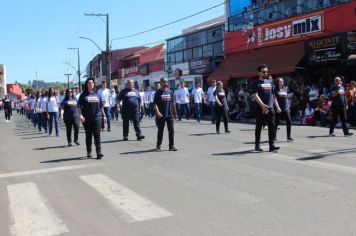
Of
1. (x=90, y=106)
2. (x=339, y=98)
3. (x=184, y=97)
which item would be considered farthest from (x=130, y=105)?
(x=184, y=97)

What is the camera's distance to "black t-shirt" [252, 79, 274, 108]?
444 inches

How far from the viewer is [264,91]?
37.1 ft

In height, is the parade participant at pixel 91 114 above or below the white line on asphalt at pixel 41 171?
above

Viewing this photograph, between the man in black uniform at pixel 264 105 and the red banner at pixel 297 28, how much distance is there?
1293 centimetres

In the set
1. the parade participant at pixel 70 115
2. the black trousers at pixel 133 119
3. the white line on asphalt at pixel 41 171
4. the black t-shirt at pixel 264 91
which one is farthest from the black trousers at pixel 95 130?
the black t-shirt at pixel 264 91

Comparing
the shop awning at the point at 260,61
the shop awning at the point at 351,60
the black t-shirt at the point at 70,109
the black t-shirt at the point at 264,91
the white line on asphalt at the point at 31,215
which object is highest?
the shop awning at the point at 260,61

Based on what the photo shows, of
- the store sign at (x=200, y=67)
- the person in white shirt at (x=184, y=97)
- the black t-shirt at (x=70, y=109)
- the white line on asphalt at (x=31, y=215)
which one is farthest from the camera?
the store sign at (x=200, y=67)

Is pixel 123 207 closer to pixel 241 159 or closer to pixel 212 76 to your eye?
pixel 241 159

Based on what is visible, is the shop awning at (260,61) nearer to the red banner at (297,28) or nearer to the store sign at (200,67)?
the red banner at (297,28)

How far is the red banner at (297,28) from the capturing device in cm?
2319

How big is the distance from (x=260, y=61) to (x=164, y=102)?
16362mm

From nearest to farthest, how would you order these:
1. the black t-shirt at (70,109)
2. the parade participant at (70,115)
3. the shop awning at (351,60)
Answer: the parade participant at (70,115) < the black t-shirt at (70,109) < the shop awning at (351,60)

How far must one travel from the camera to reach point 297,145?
12.2 meters

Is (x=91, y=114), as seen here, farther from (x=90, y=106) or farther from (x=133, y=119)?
(x=133, y=119)
